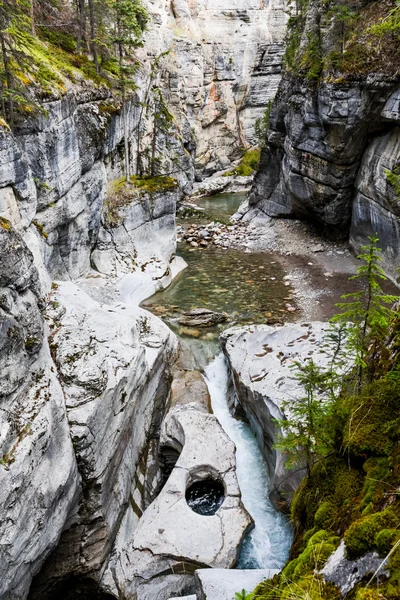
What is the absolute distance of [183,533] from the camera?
10.2m

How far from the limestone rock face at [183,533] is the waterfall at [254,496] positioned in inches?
22.8

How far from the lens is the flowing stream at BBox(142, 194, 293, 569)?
10.8m

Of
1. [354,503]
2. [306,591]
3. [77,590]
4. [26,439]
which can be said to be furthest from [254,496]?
[306,591]

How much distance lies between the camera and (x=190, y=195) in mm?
45594

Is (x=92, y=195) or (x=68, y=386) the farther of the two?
(x=92, y=195)

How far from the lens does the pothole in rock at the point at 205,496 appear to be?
1176 cm

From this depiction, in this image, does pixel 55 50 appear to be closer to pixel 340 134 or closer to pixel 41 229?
pixel 41 229

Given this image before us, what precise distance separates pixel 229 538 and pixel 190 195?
39.3 meters

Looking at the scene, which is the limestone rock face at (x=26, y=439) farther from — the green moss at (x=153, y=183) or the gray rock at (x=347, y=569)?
the green moss at (x=153, y=183)

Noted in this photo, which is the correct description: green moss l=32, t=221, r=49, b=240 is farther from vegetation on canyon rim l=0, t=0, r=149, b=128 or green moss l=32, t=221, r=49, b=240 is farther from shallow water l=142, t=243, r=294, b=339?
shallow water l=142, t=243, r=294, b=339

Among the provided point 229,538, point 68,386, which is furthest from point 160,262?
point 229,538

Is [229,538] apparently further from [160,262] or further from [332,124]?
[332,124]

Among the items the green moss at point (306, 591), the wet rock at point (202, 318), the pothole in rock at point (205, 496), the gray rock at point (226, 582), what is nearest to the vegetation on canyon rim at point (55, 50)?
the wet rock at point (202, 318)

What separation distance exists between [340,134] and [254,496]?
65.7 feet
